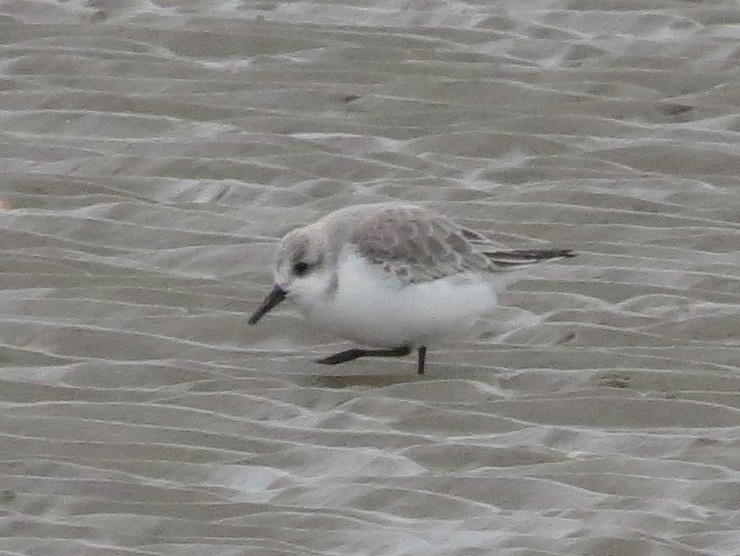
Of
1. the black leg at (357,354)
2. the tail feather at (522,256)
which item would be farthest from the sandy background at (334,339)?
the tail feather at (522,256)

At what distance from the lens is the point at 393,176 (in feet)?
31.2

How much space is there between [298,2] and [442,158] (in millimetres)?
2307

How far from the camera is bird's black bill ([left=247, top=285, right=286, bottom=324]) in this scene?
758 cm

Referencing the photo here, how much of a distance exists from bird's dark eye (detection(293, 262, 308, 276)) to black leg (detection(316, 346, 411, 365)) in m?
0.34

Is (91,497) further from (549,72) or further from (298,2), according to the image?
(298,2)

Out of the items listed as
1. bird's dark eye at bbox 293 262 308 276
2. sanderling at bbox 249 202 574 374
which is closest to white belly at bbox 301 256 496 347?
sanderling at bbox 249 202 574 374

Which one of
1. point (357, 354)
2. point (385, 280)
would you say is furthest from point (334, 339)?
point (385, 280)

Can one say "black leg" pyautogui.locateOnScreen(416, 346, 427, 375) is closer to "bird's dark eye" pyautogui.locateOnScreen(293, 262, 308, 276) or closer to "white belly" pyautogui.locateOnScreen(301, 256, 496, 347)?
"white belly" pyautogui.locateOnScreen(301, 256, 496, 347)

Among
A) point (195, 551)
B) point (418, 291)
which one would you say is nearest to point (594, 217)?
point (418, 291)

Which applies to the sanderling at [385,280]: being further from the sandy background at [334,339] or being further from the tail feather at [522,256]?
the sandy background at [334,339]

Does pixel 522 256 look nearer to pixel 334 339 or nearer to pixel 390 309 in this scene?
pixel 390 309

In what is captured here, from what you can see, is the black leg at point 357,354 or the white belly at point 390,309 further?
the black leg at point 357,354

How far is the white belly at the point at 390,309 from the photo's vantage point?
7.46 m

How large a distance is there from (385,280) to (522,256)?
0.56m
